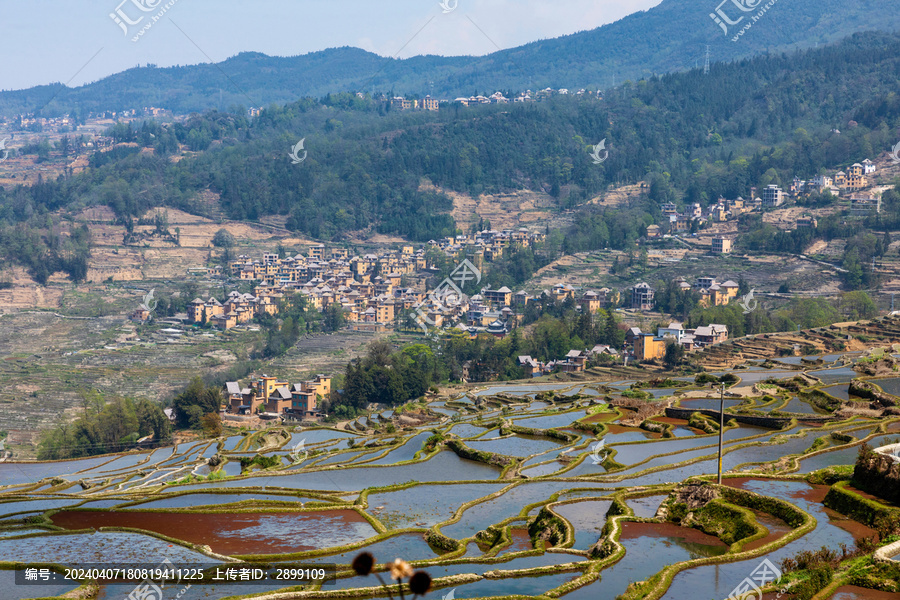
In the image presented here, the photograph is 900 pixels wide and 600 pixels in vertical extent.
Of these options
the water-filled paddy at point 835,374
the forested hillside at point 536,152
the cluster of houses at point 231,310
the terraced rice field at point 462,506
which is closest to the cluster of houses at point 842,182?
the forested hillside at point 536,152

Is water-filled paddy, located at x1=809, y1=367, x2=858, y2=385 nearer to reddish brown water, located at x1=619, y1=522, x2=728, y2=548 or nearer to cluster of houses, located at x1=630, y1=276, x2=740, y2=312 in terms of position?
reddish brown water, located at x1=619, y1=522, x2=728, y2=548

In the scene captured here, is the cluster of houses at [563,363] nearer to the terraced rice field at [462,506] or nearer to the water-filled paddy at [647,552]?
the terraced rice field at [462,506]

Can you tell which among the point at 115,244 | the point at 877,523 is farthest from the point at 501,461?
the point at 115,244

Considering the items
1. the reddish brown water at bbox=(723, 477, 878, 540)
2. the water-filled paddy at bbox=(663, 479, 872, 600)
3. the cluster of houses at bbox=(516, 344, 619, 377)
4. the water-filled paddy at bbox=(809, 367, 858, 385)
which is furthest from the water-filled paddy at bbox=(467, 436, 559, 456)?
the cluster of houses at bbox=(516, 344, 619, 377)

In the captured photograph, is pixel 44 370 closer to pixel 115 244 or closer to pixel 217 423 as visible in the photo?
pixel 217 423

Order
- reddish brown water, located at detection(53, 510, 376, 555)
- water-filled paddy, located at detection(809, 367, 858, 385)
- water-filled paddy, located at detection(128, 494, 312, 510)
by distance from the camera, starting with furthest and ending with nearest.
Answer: water-filled paddy, located at detection(809, 367, 858, 385), water-filled paddy, located at detection(128, 494, 312, 510), reddish brown water, located at detection(53, 510, 376, 555)

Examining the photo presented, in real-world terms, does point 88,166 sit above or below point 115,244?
above

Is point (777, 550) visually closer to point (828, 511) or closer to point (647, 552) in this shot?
point (647, 552)
